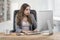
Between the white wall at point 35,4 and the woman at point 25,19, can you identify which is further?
the white wall at point 35,4

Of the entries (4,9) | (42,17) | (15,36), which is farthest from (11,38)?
(4,9)

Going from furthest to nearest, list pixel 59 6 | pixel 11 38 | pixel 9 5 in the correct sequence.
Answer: pixel 9 5, pixel 59 6, pixel 11 38

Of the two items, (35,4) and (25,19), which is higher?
(35,4)

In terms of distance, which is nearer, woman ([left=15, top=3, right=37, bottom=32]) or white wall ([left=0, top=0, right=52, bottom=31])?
woman ([left=15, top=3, right=37, bottom=32])

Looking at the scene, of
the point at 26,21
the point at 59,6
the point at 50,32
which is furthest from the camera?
the point at 59,6

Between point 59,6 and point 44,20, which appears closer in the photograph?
point 44,20

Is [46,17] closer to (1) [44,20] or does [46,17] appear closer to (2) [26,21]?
(1) [44,20]

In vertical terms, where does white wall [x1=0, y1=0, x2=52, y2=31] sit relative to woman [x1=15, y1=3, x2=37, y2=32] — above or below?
above

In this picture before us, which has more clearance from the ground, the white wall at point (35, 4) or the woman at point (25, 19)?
the white wall at point (35, 4)

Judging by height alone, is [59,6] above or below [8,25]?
above

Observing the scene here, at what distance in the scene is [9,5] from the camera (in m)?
4.33

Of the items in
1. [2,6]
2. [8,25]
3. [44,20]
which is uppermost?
[2,6]

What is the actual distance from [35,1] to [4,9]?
947mm

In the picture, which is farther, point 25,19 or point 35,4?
point 35,4
